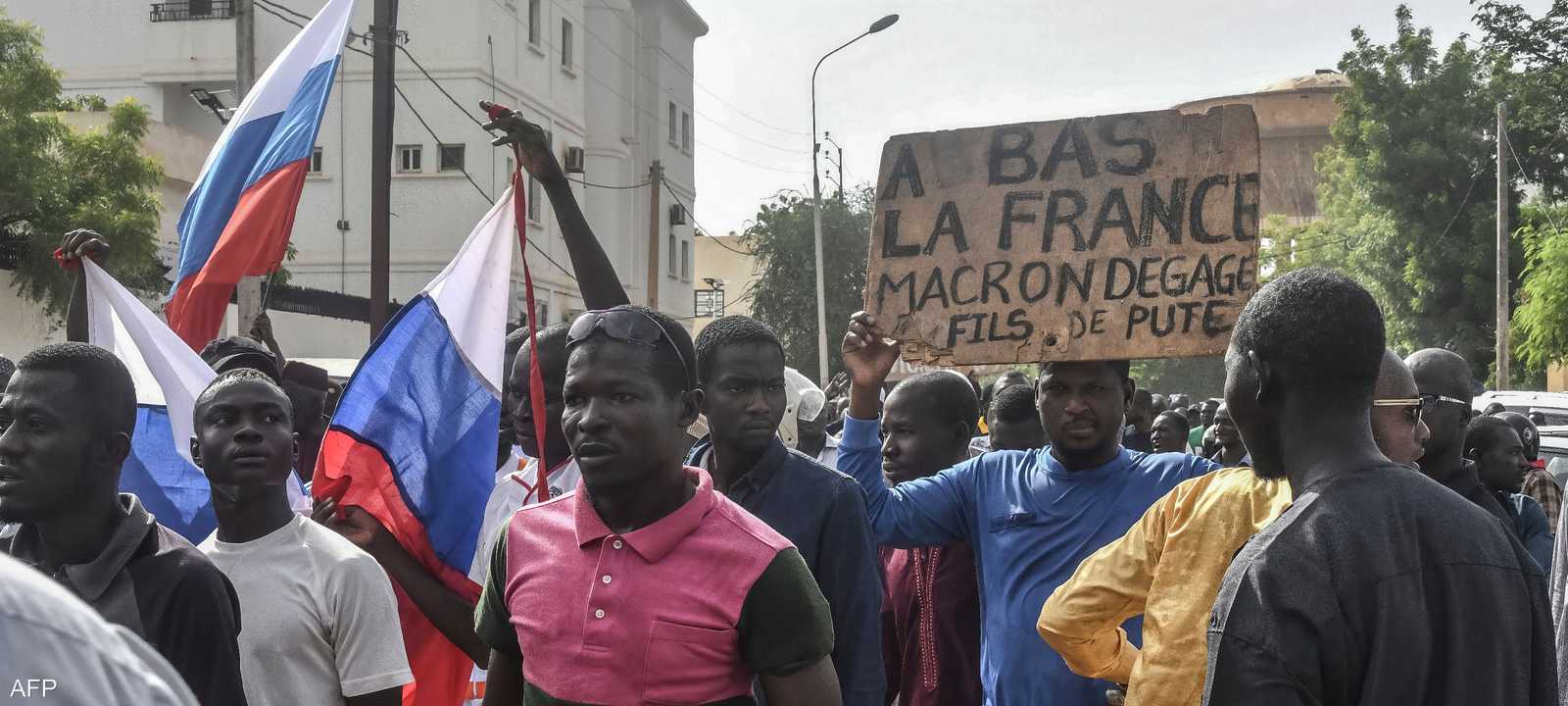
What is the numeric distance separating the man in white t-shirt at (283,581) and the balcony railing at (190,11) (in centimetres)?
2933

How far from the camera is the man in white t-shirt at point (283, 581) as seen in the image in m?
3.52

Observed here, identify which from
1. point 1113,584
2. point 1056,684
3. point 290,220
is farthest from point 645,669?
point 290,220

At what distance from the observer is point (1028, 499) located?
4.45 metres

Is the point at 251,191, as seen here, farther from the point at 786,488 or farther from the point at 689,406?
the point at 689,406

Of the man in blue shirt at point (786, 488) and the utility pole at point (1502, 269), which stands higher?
the utility pole at point (1502, 269)

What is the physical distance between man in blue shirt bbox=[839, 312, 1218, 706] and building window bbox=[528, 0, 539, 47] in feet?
Result: 94.7

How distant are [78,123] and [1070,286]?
21938 mm

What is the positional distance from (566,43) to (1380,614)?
111 feet

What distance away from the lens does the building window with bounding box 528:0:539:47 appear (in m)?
32.3

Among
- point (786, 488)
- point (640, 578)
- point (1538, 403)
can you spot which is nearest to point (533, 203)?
point (1538, 403)

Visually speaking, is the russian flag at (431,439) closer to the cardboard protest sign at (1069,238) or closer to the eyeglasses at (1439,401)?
the cardboard protest sign at (1069,238)

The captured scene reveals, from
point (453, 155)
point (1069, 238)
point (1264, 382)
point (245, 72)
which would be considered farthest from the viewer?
point (453, 155)

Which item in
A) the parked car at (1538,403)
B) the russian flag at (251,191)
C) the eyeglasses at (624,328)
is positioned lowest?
the parked car at (1538,403)

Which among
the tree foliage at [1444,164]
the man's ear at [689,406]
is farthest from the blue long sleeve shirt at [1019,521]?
the tree foliage at [1444,164]
